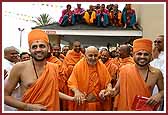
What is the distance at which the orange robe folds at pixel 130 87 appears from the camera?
434cm

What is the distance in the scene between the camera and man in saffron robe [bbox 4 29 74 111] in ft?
13.0

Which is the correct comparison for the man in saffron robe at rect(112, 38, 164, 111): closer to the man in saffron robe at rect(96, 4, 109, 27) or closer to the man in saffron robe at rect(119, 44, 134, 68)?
the man in saffron robe at rect(119, 44, 134, 68)

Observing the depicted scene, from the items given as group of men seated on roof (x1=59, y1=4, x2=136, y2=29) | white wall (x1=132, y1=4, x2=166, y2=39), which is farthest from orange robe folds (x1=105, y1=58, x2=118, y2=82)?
group of men seated on roof (x1=59, y1=4, x2=136, y2=29)

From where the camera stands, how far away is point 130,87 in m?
4.40

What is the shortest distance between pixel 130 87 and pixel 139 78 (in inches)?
5.9

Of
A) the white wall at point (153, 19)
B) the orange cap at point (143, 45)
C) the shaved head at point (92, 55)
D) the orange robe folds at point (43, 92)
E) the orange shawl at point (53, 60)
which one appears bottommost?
the orange robe folds at point (43, 92)

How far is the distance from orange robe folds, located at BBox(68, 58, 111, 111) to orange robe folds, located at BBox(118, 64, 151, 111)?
72cm

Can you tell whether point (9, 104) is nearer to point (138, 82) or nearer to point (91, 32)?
point (138, 82)

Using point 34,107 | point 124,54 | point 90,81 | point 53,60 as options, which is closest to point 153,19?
point 124,54

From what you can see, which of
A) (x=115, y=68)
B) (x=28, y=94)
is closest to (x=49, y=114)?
(x=28, y=94)

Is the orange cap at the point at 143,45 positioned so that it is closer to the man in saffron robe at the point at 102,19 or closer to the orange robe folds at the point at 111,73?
the orange robe folds at the point at 111,73

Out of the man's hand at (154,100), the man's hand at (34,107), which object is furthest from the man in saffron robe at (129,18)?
the man's hand at (34,107)

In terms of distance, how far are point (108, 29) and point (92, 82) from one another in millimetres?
6898

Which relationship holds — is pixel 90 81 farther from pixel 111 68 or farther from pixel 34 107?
pixel 111 68
